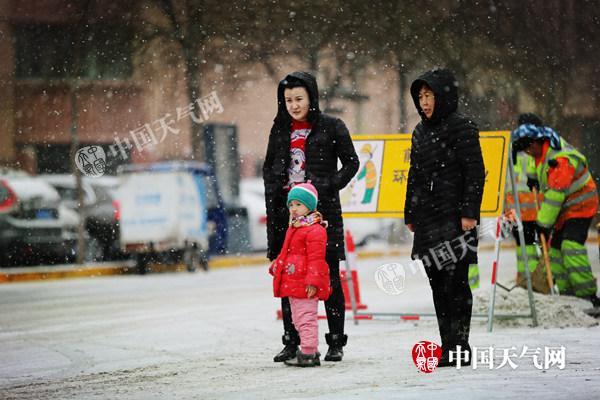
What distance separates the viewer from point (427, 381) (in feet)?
19.6

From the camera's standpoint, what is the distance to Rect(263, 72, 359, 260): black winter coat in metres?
7.02

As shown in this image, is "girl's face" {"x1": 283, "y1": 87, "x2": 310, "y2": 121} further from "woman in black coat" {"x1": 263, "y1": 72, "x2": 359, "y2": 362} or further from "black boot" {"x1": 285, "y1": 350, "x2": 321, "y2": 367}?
"black boot" {"x1": 285, "y1": 350, "x2": 321, "y2": 367}

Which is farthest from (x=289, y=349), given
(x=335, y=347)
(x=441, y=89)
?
(x=441, y=89)

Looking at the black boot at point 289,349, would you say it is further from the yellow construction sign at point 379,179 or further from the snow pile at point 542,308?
the snow pile at point 542,308

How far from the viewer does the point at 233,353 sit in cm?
784

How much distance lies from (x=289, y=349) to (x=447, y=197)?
4.43ft

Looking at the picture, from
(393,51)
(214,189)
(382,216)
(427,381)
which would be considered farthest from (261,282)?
(427,381)

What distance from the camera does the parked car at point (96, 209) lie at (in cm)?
1988

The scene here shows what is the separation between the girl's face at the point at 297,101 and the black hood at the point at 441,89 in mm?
650

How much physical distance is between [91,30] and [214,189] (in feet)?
12.2

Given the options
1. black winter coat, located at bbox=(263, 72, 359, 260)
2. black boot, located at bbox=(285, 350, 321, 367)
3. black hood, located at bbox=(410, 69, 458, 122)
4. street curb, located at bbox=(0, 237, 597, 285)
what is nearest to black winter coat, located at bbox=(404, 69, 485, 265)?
black hood, located at bbox=(410, 69, 458, 122)

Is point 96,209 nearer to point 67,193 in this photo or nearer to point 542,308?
point 67,193

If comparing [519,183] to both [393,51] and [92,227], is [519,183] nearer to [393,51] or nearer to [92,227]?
[393,51]

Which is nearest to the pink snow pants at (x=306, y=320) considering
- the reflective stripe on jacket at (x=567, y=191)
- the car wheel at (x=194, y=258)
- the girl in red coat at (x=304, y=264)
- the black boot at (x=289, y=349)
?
the girl in red coat at (x=304, y=264)
